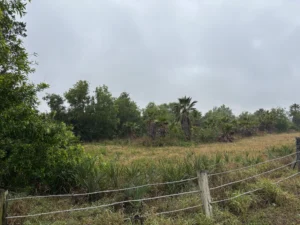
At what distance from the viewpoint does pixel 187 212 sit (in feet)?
14.3

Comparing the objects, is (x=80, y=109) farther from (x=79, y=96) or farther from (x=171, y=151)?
(x=171, y=151)

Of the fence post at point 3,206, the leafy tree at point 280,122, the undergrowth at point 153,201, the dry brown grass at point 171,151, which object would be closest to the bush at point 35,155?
the undergrowth at point 153,201

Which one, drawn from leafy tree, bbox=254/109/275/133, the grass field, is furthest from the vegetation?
leafy tree, bbox=254/109/275/133

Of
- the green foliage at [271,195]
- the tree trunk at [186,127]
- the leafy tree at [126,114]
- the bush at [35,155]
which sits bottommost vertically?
the green foliage at [271,195]

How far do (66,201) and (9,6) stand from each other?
3.65 m

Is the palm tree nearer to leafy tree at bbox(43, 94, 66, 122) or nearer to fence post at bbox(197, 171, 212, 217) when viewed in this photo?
leafy tree at bbox(43, 94, 66, 122)

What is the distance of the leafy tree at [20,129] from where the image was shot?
163 inches

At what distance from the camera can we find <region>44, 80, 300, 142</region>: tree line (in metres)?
28.1

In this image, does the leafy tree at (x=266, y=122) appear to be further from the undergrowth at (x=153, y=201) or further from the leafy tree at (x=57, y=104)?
the undergrowth at (x=153, y=201)

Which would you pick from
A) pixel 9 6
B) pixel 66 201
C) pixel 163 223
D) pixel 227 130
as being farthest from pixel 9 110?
pixel 227 130

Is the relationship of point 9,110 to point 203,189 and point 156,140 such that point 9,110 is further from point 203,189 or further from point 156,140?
point 156,140

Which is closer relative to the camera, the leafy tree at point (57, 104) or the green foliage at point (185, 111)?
the green foliage at point (185, 111)

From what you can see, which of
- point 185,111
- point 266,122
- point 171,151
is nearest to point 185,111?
point 185,111

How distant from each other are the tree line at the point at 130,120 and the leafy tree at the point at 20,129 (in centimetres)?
2101
